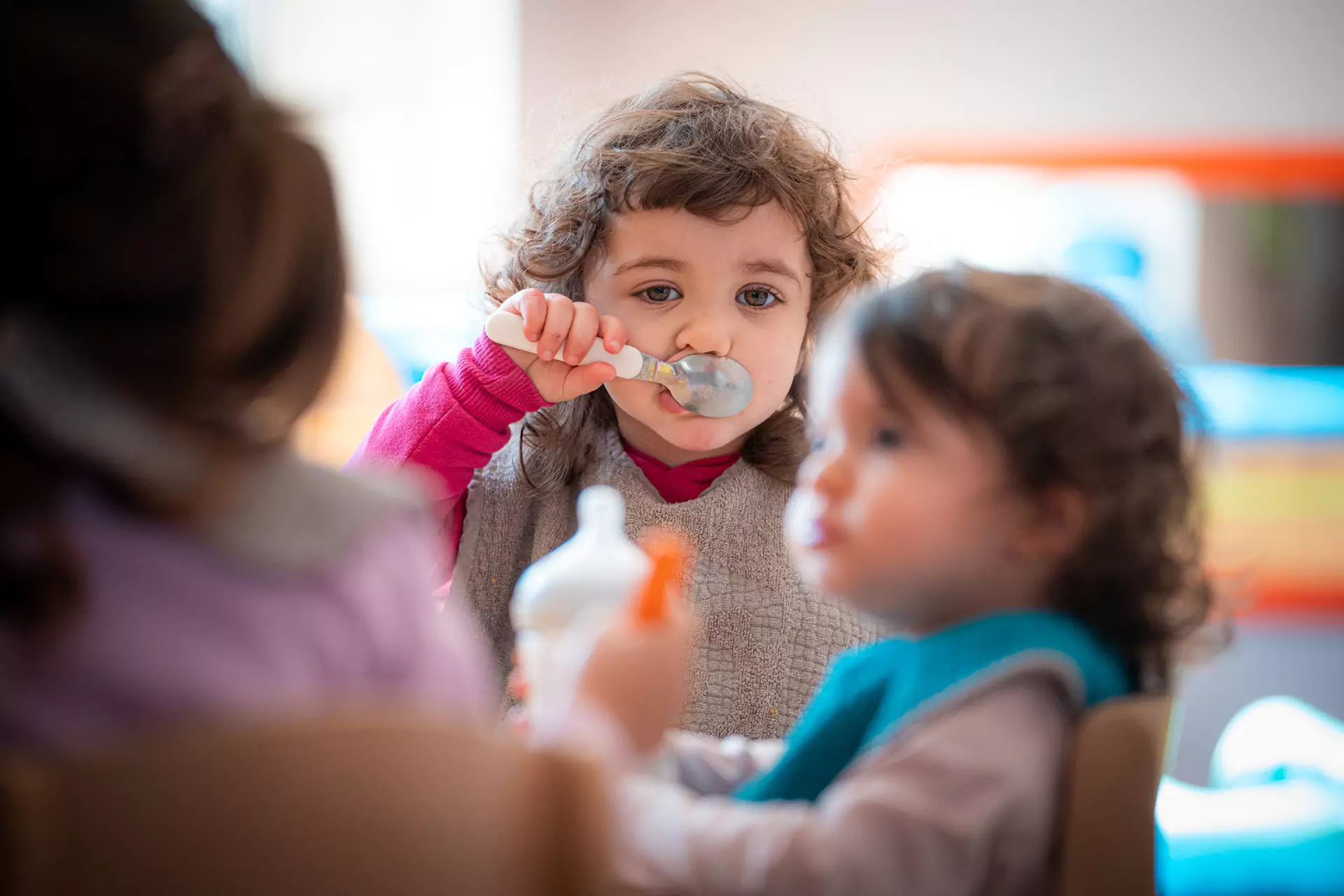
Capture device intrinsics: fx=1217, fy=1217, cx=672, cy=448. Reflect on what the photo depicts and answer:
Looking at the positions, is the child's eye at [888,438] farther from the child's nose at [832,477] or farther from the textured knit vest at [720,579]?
the textured knit vest at [720,579]

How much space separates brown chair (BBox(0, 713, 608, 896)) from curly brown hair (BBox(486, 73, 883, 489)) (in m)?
0.71

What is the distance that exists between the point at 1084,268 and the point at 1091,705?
9.62 ft

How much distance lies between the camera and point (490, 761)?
18.4 inches

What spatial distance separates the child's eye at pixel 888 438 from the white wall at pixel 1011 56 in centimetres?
281

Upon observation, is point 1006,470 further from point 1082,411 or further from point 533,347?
point 533,347

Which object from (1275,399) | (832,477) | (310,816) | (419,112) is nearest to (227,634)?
(310,816)


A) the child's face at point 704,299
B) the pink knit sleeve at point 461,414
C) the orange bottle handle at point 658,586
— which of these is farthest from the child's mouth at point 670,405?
the orange bottle handle at point 658,586

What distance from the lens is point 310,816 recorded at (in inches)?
17.1

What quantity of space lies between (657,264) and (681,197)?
0.21 feet

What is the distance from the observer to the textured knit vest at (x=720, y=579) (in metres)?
1.11

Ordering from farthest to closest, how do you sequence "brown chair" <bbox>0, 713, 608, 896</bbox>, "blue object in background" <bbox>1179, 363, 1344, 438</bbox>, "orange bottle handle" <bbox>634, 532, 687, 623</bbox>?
"blue object in background" <bbox>1179, 363, 1344, 438</bbox> → "orange bottle handle" <bbox>634, 532, 687, 623</bbox> → "brown chair" <bbox>0, 713, 608, 896</bbox>

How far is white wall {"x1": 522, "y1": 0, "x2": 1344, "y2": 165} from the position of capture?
3.38 metres

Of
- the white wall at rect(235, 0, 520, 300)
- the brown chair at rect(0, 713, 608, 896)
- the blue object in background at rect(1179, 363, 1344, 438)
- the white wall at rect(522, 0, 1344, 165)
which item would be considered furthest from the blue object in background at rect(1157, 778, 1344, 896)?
the white wall at rect(522, 0, 1344, 165)

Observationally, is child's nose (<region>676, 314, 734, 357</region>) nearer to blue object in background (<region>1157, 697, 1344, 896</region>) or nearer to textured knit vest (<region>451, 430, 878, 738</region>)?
textured knit vest (<region>451, 430, 878, 738</region>)
